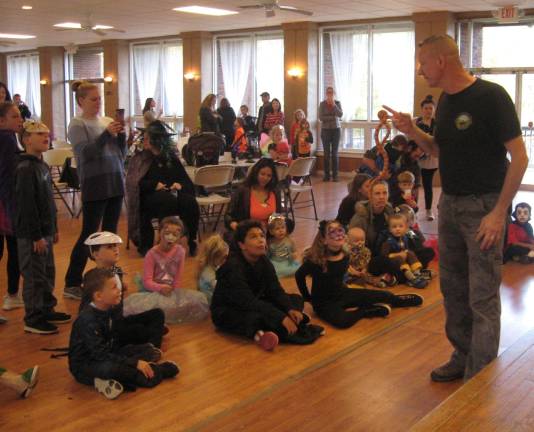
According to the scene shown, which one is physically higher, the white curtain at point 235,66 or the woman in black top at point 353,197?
the white curtain at point 235,66

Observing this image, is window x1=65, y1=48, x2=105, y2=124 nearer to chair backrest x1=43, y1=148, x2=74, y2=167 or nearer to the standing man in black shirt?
chair backrest x1=43, y1=148, x2=74, y2=167

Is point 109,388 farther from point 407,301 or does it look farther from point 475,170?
point 407,301

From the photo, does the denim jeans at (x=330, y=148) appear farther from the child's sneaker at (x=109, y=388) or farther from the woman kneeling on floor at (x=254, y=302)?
the child's sneaker at (x=109, y=388)

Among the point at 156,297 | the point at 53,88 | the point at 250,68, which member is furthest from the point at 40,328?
the point at 53,88

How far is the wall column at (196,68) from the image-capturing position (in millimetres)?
14938

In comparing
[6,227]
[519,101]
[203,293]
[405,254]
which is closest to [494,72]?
[519,101]

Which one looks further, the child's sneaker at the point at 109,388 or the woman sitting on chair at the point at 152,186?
the woman sitting on chair at the point at 152,186

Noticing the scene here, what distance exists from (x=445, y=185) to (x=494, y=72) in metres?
9.71

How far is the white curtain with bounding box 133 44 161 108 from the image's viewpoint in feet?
54.7

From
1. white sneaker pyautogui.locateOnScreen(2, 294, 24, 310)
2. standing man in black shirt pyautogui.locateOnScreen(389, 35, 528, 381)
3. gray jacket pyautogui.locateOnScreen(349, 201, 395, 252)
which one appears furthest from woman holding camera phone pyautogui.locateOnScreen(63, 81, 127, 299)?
standing man in black shirt pyautogui.locateOnScreen(389, 35, 528, 381)

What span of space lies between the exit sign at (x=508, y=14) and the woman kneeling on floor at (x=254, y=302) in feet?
26.2

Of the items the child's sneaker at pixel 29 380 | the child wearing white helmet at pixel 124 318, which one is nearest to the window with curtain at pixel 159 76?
the child wearing white helmet at pixel 124 318

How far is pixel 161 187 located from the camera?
20.4 ft

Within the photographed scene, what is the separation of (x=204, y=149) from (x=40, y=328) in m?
3.78
